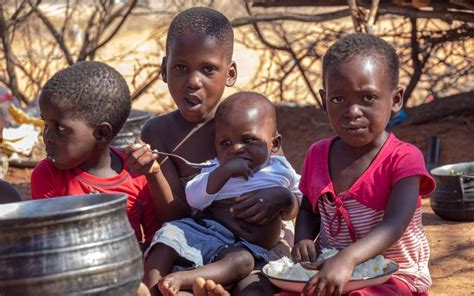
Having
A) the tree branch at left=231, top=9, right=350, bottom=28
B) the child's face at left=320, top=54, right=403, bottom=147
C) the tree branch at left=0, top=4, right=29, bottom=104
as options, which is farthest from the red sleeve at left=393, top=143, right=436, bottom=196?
the tree branch at left=0, top=4, right=29, bottom=104

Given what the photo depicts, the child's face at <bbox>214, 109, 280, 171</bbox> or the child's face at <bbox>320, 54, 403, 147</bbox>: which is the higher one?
the child's face at <bbox>320, 54, 403, 147</bbox>

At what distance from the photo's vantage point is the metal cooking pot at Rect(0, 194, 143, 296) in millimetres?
2635

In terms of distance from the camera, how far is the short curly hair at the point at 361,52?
3.58 meters

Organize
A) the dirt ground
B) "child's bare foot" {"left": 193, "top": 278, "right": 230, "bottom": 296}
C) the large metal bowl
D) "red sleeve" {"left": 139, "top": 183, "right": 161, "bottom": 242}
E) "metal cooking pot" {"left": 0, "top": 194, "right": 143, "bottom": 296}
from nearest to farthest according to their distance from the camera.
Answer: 1. "metal cooking pot" {"left": 0, "top": 194, "right": 143, "bottom": 296}
2. the large metal bowl
3. "child's bare foot" {"left": 193, "top": 278, "right": 230, "bottom": 296}
4. "red sleeve" {"left": 139, "top": 183, "right": 161, "bottom": 242}
5. the dirt ground

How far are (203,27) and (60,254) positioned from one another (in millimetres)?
1679

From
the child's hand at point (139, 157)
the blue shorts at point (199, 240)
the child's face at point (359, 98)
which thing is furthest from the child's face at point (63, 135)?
the child's face at point (359, 98)

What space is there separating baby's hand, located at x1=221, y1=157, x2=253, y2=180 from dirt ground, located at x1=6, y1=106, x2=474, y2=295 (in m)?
1.33

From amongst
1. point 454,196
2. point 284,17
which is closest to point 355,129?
point 454,196

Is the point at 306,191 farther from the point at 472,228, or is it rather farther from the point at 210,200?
the point at 472,228

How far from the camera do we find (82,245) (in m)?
2.67

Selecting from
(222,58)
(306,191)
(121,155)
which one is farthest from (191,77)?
(306,191)

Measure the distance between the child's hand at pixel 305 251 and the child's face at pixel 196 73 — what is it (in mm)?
786

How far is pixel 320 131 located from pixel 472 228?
3892mm

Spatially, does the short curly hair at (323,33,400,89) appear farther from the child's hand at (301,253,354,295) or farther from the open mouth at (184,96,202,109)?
the child's hand at (301,253,354,295)
